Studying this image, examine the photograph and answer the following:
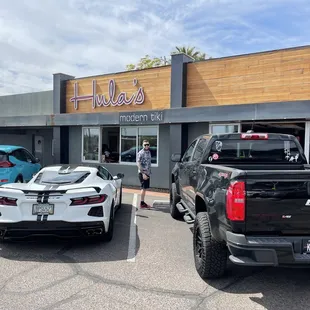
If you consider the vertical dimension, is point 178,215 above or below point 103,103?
below

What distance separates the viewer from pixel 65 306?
10.9 feet

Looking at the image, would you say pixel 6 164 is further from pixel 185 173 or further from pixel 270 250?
pixel 270 250

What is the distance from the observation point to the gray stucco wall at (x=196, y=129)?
11070 mm

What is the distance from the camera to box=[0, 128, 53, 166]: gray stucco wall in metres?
18.8

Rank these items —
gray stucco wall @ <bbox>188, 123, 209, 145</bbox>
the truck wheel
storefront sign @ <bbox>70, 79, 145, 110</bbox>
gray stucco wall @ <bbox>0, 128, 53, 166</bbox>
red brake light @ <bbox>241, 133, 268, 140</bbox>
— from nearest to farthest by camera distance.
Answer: red brake light @ <bbox>241, 133, 268, 140</bbox> < the truck wheel < gray stucco wall @ <bbox>188, 123, 209, 145</bbox> < storefront sign @ <bbox>70, 79, 145, 110</bbox> < gray stucco wall @ <bbox>0, 128, 53, 166</bbox>

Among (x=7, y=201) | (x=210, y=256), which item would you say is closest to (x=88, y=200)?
(x=7, y=201)

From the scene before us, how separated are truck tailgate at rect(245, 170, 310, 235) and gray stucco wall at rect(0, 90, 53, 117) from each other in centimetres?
1405

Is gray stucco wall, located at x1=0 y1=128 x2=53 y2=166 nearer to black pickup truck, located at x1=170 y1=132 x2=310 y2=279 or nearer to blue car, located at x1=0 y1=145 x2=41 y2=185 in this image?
blue car, located at x1=0 y1=145 x2=41 y2=185

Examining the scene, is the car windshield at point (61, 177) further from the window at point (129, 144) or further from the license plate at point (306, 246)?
the window at point (129, 144)

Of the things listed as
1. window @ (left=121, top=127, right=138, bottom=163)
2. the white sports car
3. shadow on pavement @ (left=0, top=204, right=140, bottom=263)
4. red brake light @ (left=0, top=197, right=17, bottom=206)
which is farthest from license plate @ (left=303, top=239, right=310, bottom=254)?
window @ (left=121, top=127, right=138, bottom=163)

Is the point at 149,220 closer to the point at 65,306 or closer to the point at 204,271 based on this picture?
the point at 204,271

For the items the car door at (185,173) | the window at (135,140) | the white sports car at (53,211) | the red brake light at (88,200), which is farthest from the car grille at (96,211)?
the window at (135,140)

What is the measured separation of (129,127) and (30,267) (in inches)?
354

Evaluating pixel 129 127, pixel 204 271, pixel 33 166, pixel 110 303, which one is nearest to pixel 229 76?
pixel 129 127
